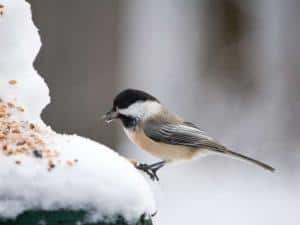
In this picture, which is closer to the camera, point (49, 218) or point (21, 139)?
point (49, 218)

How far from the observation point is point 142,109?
3.22 metres

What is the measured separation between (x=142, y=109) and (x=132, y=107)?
0.07 m

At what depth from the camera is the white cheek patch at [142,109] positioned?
124 inches

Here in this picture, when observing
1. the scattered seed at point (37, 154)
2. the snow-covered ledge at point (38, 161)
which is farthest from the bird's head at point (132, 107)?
the scattered seed at point (37, 154)

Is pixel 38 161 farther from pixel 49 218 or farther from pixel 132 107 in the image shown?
pixel 132 107

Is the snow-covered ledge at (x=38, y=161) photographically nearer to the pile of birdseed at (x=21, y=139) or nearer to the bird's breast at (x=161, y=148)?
the pile of birdseed at (x=21, y=139)

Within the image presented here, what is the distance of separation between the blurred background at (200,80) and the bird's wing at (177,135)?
2483mm

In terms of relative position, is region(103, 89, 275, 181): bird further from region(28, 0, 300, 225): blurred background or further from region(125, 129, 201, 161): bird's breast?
region(28, 0, 300, 225): blurred background

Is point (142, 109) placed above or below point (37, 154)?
below

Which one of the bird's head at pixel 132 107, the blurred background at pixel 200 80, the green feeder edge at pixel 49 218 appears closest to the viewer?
the green feeder edge at pixel 49 218

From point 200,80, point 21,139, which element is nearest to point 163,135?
point 21,139

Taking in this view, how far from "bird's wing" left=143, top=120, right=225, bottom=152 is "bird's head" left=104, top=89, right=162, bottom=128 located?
0.17 ft

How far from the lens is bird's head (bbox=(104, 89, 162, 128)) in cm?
309

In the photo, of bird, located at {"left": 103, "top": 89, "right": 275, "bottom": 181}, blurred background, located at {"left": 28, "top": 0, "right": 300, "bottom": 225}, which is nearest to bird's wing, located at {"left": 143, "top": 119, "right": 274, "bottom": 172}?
bird, located at {"left": 103, "top": 89, "right": 275, "bottom": 181}
